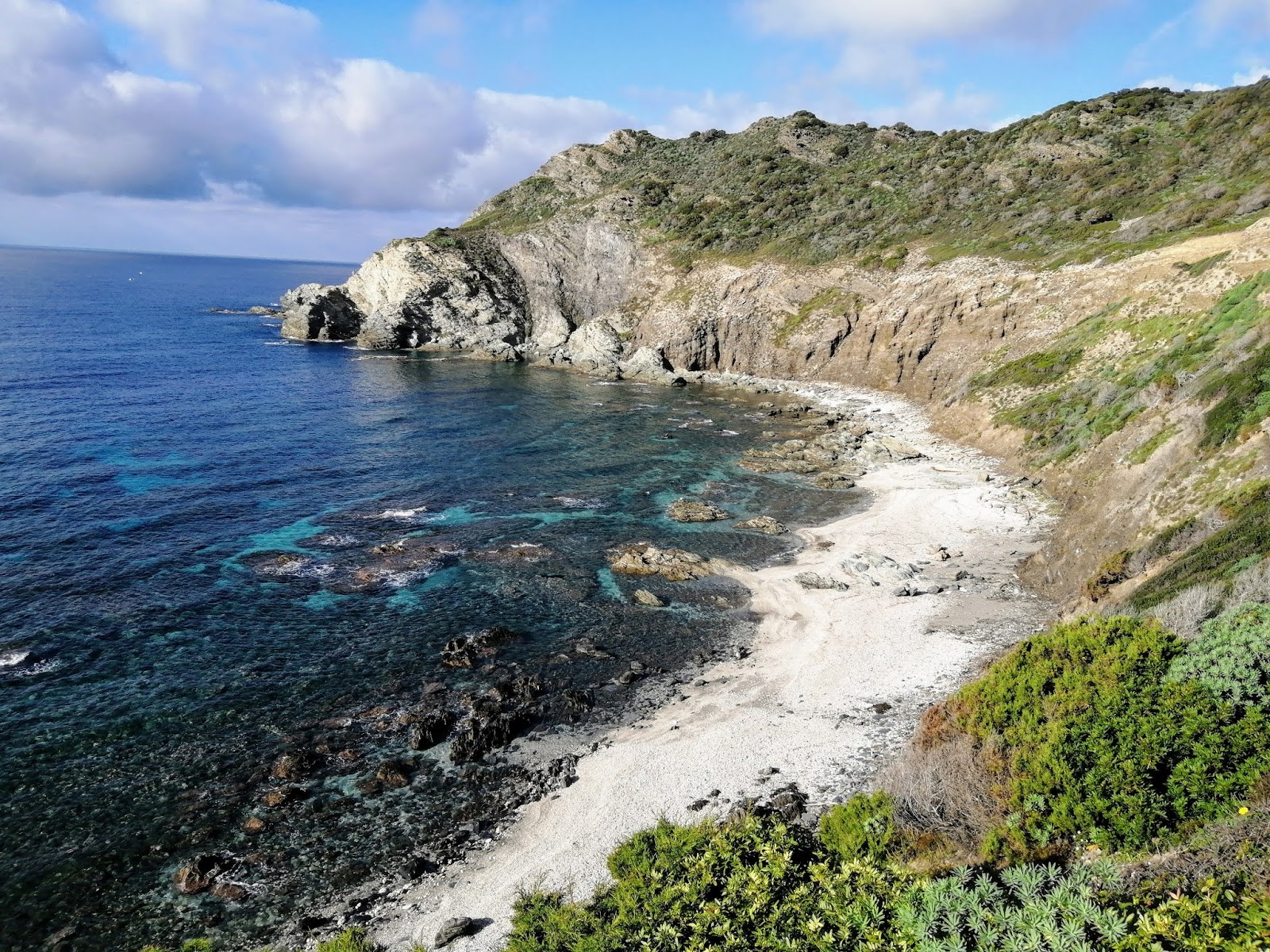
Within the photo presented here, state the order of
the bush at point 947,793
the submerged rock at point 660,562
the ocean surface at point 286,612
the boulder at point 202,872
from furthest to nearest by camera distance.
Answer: the submerged rock at point 660,562 → the ocean surface at point 286,612 → the boulder at point 202,872 → the bush at point 947,793

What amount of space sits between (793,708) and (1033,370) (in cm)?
5167

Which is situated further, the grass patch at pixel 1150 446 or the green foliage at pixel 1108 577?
the grass patch at pixel 1150 446

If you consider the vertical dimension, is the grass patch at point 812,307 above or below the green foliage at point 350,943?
above

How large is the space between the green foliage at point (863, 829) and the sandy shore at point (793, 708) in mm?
5155

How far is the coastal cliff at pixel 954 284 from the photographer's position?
40.1 meters

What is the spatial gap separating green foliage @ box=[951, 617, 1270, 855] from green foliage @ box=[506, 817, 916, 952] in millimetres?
4206

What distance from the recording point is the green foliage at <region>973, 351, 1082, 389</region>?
62250 millimetres

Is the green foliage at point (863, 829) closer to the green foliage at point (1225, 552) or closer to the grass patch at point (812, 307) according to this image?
the green foliage at point (1225, 552)

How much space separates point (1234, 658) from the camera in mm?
16156

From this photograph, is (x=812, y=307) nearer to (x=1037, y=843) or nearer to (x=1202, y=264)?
(x=1202, y=264)

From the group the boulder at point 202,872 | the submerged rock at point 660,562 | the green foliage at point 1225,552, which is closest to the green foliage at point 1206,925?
the green foliage at point 1225,552

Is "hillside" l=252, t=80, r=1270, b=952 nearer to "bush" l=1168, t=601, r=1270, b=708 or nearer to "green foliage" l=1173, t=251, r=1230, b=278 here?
"bush" l=1168, t=601, r=1270, b=708

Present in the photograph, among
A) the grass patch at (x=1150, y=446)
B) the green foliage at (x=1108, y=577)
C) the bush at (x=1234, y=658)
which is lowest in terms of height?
the green foliage at (x=1108, y=577)

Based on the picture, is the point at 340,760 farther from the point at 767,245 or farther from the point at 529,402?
the point at 767,245
